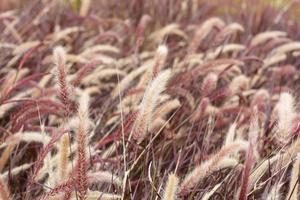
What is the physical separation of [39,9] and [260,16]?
2.00 m

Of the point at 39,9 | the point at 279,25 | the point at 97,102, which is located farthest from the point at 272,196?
the point at 279,25

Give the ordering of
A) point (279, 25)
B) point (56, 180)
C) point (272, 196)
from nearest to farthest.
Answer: point (272, 196) < point (56, 180) < point (279, 25)

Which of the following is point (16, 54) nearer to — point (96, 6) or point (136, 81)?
point (136, 81)

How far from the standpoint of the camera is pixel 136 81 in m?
3.69

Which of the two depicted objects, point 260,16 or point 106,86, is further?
point 260,16

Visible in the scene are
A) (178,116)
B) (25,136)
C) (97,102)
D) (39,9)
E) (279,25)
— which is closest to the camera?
(25,136)

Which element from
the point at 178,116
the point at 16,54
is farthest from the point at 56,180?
the point at 16,54

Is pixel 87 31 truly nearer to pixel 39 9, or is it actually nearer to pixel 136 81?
pixel 39 9

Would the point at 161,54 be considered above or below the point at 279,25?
above

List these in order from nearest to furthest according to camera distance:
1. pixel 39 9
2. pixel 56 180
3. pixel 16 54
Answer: pixel 56 180 → pixel 16 54 → pixel 39 9

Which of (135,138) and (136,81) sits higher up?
(135,138)

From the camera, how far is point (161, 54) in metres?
2.17

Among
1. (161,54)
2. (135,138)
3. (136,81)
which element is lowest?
(136,81)

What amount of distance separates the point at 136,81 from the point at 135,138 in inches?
72.9
